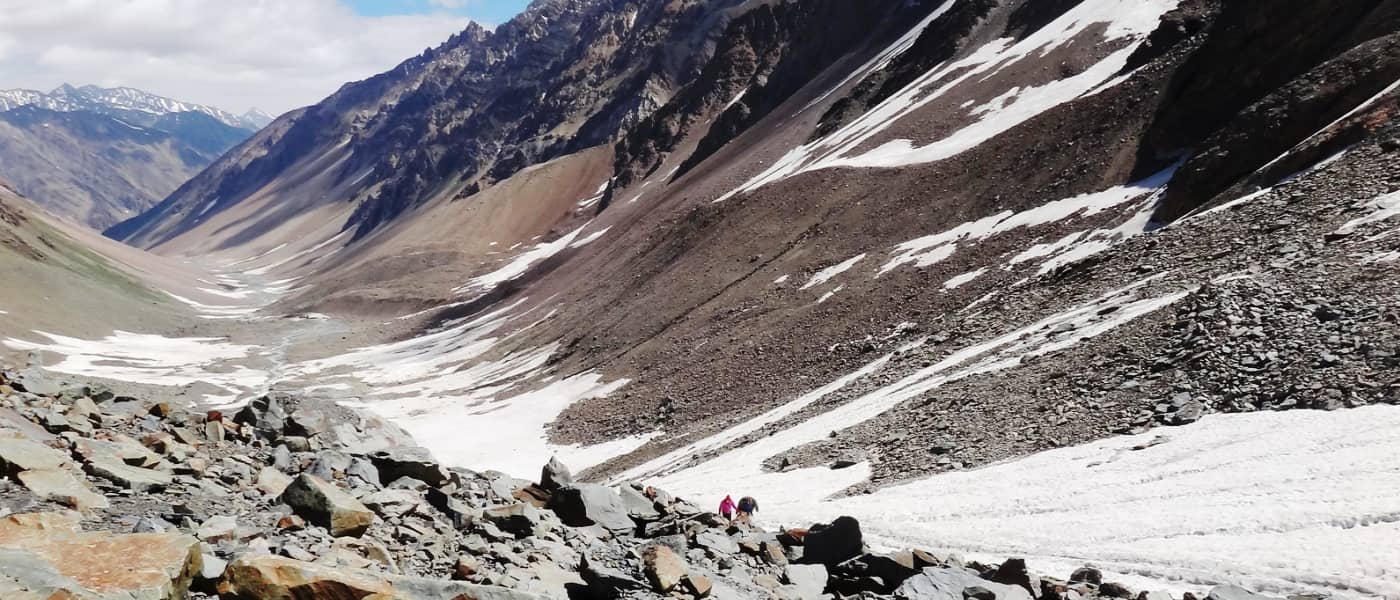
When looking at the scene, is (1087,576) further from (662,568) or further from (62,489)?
(62,489)

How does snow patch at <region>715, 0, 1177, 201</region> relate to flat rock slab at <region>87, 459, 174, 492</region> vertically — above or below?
below

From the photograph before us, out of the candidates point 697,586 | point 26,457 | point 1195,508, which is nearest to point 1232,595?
point 1195,508

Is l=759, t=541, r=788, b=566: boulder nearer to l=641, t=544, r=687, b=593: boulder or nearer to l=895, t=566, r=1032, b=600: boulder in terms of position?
l=895, t=566, r=1032, b=600: boulder

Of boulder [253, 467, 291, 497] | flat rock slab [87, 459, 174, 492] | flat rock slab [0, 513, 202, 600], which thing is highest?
flat rock slab [87, 459, 174, 492]

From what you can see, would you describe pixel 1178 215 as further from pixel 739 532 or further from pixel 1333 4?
pixel 739 532

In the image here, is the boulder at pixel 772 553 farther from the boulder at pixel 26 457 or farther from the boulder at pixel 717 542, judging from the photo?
the boulder at pixel 26 457

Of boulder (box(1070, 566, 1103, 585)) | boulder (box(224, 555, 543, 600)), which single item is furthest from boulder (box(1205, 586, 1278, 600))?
boulder (box(224, 555, 543, 600))

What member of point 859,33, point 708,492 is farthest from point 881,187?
Answer: point 859,33
